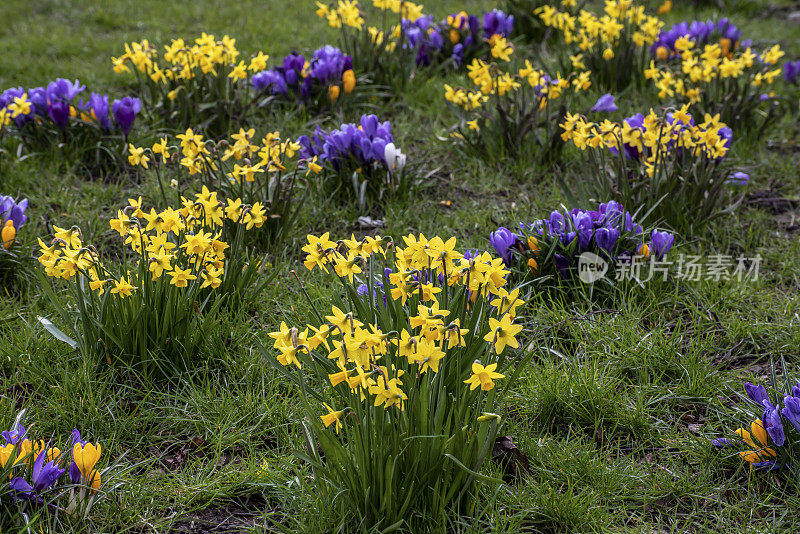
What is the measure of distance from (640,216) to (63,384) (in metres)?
2.42

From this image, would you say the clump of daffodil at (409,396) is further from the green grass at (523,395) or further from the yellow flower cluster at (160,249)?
the yellow flower cluster at (160,249)

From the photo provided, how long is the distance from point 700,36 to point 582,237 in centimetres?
311

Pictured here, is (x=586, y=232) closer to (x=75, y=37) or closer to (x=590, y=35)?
(x=590, y=35)

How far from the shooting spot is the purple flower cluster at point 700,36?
493 cm

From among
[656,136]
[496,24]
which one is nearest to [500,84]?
[656,136]

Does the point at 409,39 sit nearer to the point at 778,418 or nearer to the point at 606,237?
the point at 606,237

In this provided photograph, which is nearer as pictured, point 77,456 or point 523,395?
point 77,456

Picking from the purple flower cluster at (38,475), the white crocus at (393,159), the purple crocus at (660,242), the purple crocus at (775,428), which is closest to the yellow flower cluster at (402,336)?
the purple flower cluster at (38,475)

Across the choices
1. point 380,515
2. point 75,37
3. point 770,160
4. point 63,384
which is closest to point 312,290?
point 63,384

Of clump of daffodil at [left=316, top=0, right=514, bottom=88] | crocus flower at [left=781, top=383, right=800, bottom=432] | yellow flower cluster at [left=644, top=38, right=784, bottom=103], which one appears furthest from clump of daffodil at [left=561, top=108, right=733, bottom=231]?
clump of daffodil at [left=316, top=0, right=514, bottom=88]

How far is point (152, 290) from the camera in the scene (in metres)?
2.38

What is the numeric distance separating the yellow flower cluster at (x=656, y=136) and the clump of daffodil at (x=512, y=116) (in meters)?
0.63

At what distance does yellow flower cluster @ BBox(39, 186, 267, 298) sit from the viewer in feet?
7.04

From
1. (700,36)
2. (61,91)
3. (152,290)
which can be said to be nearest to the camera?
(152,290)
